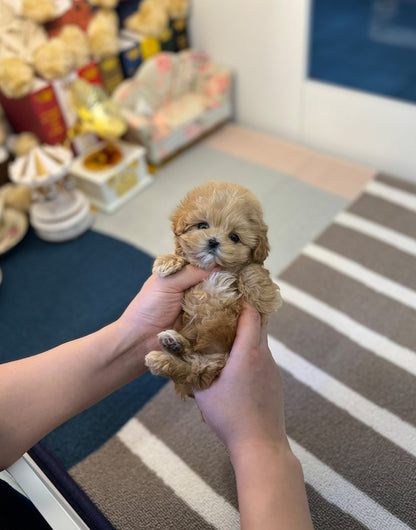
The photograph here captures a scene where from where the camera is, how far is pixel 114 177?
225 cm

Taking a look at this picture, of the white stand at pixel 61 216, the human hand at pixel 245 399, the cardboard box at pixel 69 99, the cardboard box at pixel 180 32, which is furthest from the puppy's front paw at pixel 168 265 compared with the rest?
the cardboard box at pixel 180 32

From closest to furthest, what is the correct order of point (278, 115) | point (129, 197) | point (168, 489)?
1. point (168, 489)
2. point (129, 197)
3. point (278, 115)

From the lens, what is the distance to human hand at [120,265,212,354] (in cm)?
99

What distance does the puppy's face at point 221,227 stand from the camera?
93cm

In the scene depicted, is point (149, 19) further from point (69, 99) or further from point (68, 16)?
point (69, 99)

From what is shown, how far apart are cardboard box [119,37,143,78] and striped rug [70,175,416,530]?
1603 mm

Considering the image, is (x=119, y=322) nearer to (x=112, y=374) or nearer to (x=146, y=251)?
(x=112, y=374)

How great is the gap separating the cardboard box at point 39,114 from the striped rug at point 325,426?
1.49 metres

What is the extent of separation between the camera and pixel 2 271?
2.07 metres

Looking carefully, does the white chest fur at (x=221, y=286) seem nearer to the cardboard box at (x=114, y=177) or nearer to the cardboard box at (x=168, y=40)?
the cardboard box at (x=114, y=177)

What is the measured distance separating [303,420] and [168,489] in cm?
48

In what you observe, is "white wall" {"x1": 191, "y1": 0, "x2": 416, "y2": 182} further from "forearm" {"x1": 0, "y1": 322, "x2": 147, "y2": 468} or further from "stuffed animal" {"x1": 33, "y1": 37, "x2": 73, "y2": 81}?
"forearm" {"x1": 0, "y1": 322, "x2": 147, "y2": 468}

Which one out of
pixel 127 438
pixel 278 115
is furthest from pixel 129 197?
pixel 127 438

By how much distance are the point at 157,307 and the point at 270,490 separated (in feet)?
1.55
